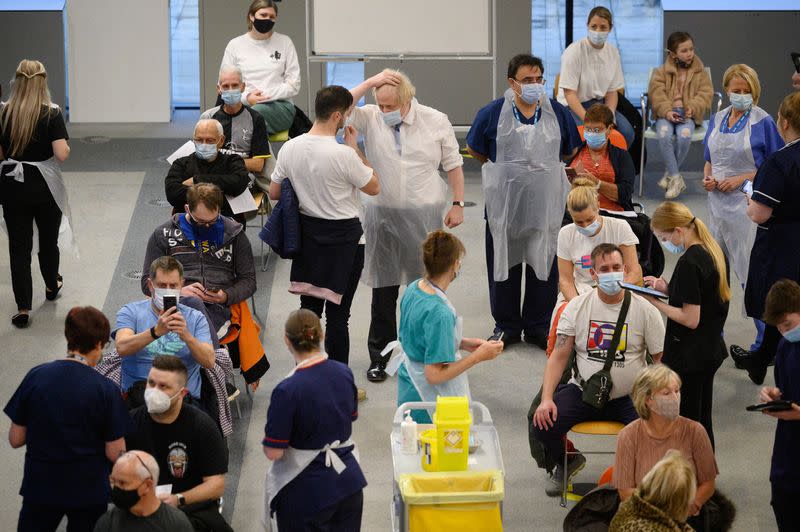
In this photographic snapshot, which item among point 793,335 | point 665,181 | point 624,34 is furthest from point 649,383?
point 624,34

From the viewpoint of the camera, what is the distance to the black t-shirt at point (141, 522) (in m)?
4.14

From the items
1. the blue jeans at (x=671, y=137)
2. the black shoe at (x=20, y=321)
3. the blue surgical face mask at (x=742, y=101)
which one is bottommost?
the black shoe at (x=20, y=321)

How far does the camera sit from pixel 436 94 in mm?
11812

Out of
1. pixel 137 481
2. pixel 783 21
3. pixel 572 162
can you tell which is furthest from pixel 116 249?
pixel 783 21

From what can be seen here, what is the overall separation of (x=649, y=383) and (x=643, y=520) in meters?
0.83

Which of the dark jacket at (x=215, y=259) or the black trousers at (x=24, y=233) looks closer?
the dark jacket at (x=215, y=259)

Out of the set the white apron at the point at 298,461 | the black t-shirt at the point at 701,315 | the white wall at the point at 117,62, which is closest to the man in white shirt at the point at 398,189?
the black t-shirt at the point at 701,315

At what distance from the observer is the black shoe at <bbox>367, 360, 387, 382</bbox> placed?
6973 millimetres

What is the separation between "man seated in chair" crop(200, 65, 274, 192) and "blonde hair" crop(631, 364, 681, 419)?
3529 millimetres

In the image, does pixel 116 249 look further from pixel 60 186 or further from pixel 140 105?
pixel 140 105

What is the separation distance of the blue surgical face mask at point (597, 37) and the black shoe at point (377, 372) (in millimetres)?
3459

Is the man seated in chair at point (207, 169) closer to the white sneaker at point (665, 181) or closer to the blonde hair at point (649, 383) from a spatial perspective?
the blonde hair at point (649, 383)

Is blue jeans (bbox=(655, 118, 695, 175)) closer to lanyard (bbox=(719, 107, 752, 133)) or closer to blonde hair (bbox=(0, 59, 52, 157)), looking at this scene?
lanyard (bbox=(719, 107, 752, 133))

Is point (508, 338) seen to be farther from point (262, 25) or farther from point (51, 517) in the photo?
point (51, 517)
